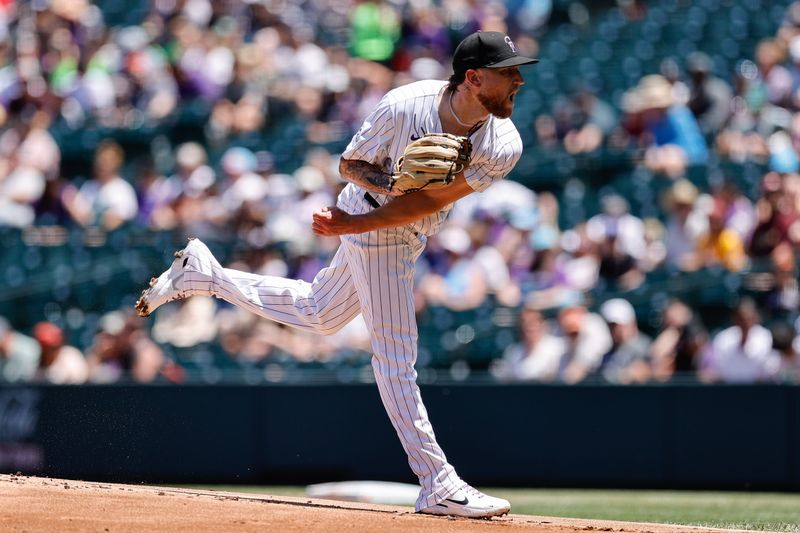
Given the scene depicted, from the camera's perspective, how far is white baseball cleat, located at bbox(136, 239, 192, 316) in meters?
6.14

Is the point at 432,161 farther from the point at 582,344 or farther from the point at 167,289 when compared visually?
the point at 582,344

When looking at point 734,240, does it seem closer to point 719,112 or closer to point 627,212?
point 627,212

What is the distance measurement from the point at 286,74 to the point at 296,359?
3671 mm

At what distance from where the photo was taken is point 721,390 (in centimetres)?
934

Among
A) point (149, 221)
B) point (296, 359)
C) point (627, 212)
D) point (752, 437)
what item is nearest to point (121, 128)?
point (149, 221)

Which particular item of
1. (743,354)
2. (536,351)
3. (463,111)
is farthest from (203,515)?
(743,354)

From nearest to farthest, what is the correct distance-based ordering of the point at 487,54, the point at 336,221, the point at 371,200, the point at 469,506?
the point at 487,54 → the point at 336,221 → the point at 469,506 → the point at 371,200

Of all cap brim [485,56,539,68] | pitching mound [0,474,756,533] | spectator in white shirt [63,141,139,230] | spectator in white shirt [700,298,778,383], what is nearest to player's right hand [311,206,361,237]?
cap brim [485,56,539,68]

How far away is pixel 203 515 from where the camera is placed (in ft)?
17.2

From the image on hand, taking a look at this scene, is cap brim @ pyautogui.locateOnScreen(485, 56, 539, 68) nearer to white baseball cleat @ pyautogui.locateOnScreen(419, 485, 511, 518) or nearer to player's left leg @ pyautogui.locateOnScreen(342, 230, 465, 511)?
player's left leg @ pyautogui.locateOnScreen(342, 230, 465, 511)

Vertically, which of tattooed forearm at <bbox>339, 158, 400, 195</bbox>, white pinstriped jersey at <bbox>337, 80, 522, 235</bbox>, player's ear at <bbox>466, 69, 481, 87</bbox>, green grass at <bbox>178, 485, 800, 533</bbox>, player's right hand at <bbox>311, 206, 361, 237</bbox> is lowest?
green grass at <bbox>178, 485, 800, 533</bbox>

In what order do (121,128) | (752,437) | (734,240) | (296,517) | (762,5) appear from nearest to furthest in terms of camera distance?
(296,517) < (752,437) < (734,240) < (121,128) < (762,5)

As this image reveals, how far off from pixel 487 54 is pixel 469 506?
1.77 metres

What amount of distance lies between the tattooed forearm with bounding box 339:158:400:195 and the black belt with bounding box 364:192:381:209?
0.46 ft
